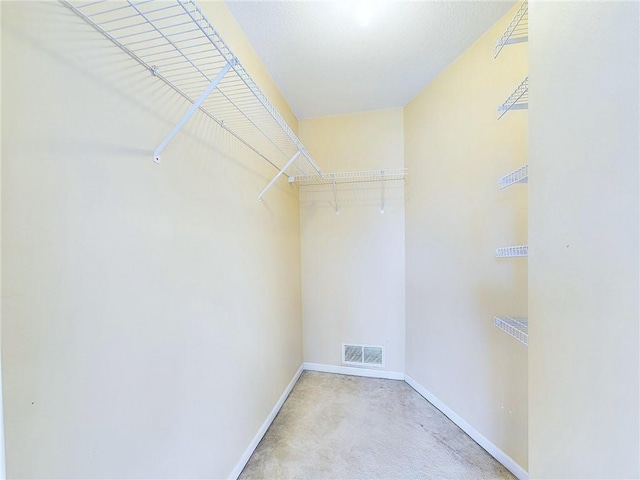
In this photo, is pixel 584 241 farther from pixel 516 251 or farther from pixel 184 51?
pixel 184 51

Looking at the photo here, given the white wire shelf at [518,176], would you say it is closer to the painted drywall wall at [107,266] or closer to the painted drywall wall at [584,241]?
the painted drywall wall at [584,241]

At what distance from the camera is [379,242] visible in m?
2.66

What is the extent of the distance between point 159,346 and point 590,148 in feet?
4.61

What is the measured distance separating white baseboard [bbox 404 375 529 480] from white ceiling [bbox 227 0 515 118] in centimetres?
269

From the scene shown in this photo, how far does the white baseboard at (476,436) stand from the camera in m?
1.54

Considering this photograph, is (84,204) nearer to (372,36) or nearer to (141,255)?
(141,255)

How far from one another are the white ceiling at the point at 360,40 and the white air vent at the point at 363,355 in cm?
248

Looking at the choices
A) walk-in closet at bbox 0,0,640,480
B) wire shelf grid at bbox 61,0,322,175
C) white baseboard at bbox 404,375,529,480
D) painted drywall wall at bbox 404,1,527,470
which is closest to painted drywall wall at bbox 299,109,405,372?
walk-in closet at bbox 0,0,640,480

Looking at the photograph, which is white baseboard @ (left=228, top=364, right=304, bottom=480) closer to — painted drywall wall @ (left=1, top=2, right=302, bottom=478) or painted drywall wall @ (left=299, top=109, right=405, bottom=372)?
painted drywall wall @ (left=1, top=2, right=302, bottom=478)

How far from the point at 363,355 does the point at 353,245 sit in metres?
1.16

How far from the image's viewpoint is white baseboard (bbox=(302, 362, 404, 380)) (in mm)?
2628

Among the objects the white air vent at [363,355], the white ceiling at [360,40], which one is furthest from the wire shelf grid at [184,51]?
the white air vent at [363,355]

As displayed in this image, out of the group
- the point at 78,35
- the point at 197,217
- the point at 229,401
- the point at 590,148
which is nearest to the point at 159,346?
the point at 197,217

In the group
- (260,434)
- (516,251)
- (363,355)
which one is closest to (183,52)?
(516,251)
